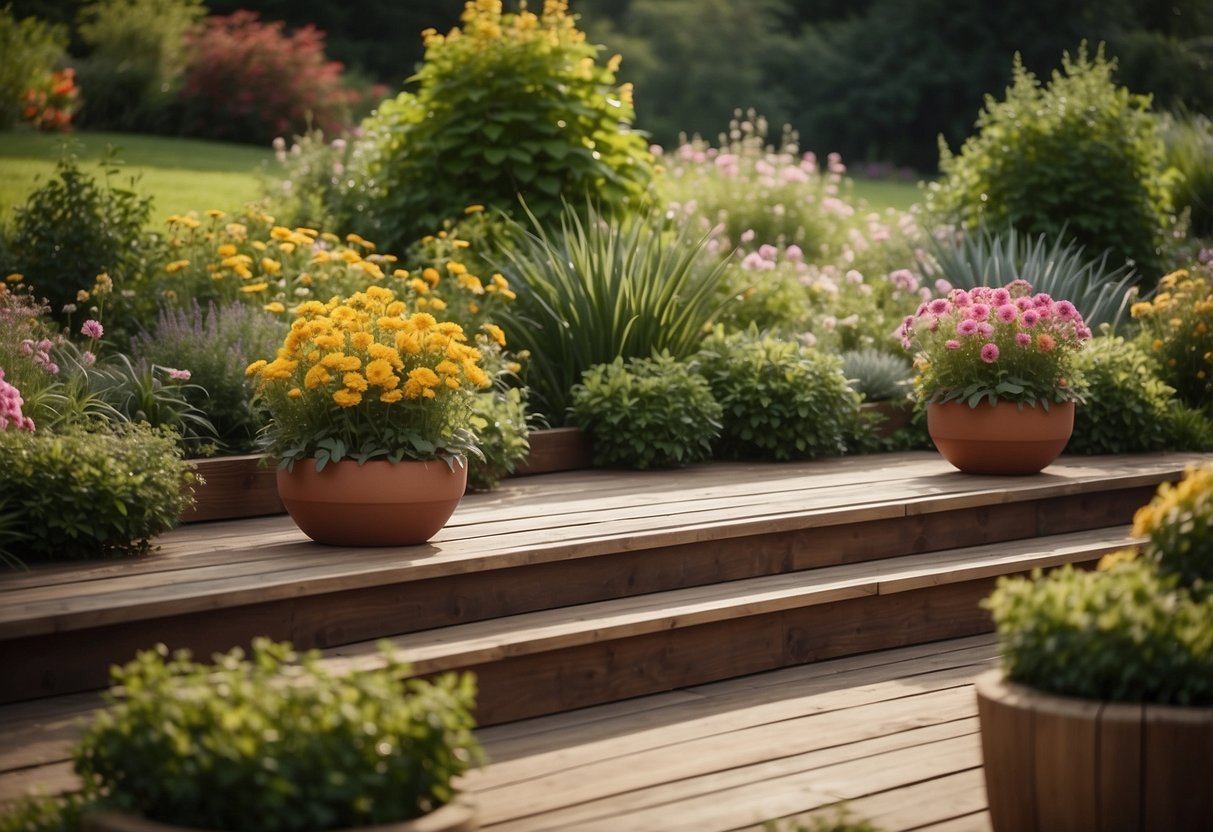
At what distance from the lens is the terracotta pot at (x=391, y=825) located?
2.16 m

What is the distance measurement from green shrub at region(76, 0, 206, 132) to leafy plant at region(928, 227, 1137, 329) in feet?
37.2

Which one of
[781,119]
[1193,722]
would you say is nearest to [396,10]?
[781,119]

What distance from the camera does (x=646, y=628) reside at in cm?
402

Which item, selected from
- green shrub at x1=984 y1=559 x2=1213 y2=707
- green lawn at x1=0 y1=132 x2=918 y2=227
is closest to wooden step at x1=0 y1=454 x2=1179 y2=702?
green shrub at x1=984 y1=559 x2=1213 y2=707

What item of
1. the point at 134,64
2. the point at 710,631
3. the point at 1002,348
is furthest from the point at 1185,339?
the point at 134,64

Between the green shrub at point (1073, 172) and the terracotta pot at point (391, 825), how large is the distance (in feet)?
22.9

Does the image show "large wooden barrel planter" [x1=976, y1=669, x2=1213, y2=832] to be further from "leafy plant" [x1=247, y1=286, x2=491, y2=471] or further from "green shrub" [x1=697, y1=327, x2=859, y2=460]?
"green shrub" [x1=697, y1=327, x2=859, y2=460]

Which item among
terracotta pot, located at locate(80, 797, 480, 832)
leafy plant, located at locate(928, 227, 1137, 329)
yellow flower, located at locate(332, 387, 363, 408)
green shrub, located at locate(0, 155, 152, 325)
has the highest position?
green shrub, located at locate(0, 155, 152, 325)

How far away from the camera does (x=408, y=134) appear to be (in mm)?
7406

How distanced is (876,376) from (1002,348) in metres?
1.28

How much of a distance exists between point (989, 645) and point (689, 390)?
1.81 meters

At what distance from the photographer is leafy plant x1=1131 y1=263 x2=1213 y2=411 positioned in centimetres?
719

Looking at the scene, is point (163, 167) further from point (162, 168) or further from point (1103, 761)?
point (1103, 761)

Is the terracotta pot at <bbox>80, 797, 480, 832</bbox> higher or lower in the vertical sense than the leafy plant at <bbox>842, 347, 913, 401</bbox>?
lower
